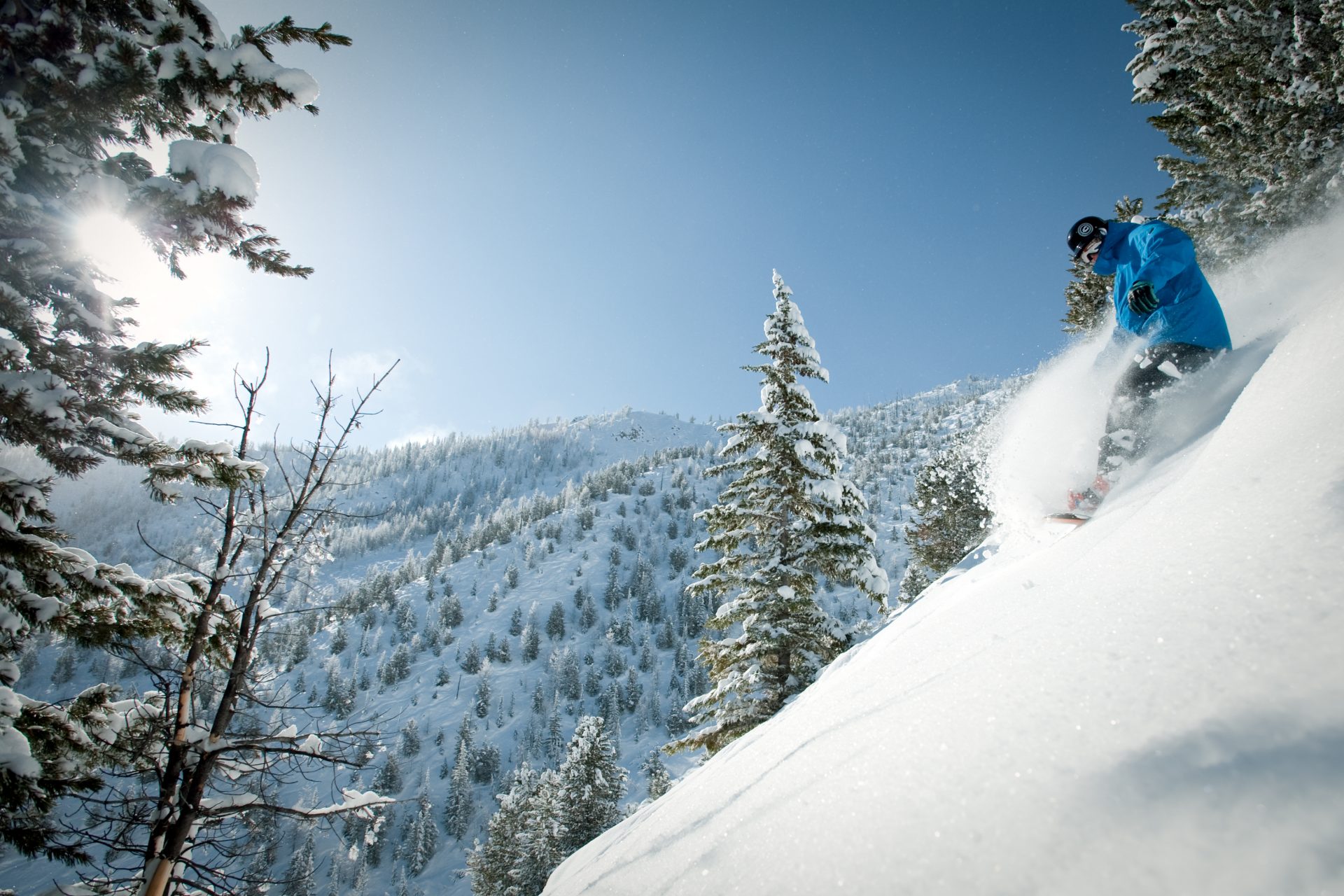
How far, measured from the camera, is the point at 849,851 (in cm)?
142

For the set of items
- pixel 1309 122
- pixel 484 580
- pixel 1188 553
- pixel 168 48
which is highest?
pixel 484 580

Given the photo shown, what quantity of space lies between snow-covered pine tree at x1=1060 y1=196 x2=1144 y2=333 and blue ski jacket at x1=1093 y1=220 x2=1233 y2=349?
476 inches

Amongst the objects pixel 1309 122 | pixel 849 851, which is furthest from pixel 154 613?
pixel 1309 122

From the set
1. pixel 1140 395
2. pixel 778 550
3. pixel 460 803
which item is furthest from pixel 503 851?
pixel 460 803

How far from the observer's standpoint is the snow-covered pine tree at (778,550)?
31.2 ft

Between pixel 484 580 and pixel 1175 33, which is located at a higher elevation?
pixel 484 580

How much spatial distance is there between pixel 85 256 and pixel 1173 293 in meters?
9.58

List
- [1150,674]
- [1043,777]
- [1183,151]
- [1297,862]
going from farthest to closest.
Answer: [1183,151]
[1150,674]
[1043,777]
[1297,862]

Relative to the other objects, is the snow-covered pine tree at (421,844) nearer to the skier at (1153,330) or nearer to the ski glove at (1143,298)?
the skier at (1153,330)

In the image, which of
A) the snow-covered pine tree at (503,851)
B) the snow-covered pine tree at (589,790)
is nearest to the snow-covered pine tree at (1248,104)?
the snow-covered pine tree at (589,790)

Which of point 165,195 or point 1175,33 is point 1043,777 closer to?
point 165,195

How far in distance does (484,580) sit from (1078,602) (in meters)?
155

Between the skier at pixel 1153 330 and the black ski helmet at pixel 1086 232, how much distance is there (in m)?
0.24

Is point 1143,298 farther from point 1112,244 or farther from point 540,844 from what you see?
point 540,844
